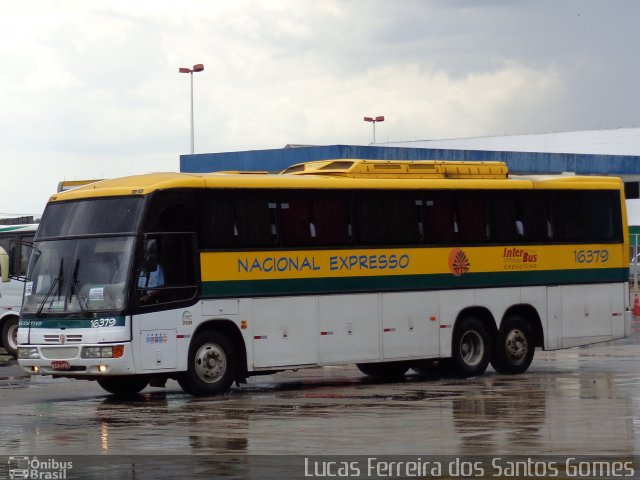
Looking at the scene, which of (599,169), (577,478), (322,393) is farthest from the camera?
(599,169)

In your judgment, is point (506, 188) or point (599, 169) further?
point (599, 169)

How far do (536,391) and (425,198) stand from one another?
13.8 ft

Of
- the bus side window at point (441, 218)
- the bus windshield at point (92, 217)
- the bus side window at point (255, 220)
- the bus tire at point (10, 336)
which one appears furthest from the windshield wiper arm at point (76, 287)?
the bus tire at point (10, 336)

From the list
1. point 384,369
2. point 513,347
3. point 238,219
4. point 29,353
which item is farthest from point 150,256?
point 513,347

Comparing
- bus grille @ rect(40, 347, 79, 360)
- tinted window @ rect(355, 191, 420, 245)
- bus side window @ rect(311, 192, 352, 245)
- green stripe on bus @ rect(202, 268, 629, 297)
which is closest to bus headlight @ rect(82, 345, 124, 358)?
bus grille @ rect(40, 347, 79, 360)

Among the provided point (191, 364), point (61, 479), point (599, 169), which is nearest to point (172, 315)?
point (191, 364)

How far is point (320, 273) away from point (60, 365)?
14.2 feet

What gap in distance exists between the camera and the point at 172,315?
19.8 metres

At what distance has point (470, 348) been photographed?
23734mm

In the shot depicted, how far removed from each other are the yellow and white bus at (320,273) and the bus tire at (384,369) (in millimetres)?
30

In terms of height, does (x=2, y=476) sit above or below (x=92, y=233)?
below

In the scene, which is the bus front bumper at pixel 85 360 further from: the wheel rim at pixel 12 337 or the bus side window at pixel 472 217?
the wheel rim at pixel 12 337

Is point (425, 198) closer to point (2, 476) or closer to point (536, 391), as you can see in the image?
point (536, 391)

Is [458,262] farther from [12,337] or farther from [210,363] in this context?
[12,337]
